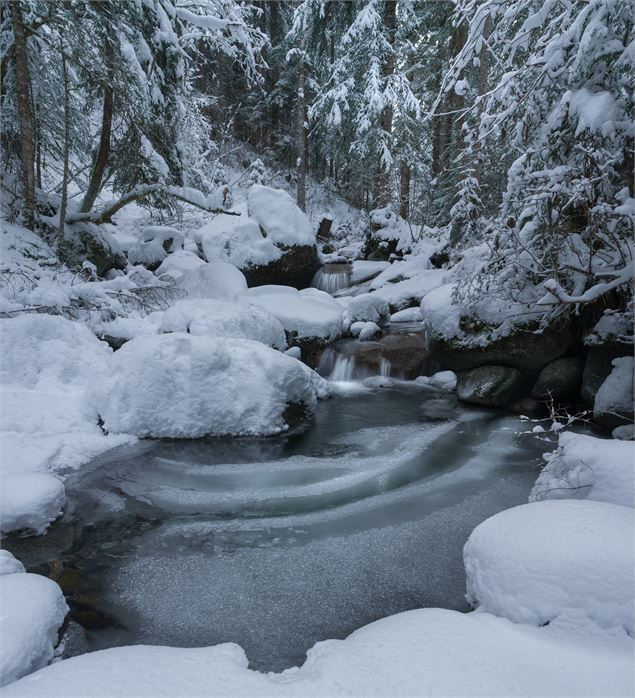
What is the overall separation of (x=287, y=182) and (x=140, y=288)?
20397mm

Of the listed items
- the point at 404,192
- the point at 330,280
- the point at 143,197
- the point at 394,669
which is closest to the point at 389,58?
the point at 404,192

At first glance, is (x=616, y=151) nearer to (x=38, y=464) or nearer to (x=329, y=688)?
(x=329, y=688)

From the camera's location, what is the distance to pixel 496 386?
25.0ft

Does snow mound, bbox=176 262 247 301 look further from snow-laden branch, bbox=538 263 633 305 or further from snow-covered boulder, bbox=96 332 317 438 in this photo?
snow-laden branch, bbox=538 263 633 305

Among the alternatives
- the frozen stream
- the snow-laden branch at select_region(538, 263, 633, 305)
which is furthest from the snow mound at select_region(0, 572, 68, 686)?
the snow-laden branch at select_region(538, 263, 633, 305)

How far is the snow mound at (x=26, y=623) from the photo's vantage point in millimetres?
2150

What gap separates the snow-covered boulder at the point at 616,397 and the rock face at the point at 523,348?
103 cm

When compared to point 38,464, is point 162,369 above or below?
above

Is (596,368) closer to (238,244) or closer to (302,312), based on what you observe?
(302,312)

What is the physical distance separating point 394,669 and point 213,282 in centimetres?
1013

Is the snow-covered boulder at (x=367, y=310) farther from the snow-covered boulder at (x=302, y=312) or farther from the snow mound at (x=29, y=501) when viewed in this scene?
the snow mound at (x=29, y=501)

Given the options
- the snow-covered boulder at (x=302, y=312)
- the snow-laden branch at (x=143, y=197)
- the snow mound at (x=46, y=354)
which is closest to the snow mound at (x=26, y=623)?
the snow mound at (x=46, y=354)

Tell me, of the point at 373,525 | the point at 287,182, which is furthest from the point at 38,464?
the point at 287,182

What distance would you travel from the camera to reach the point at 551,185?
5004mm
